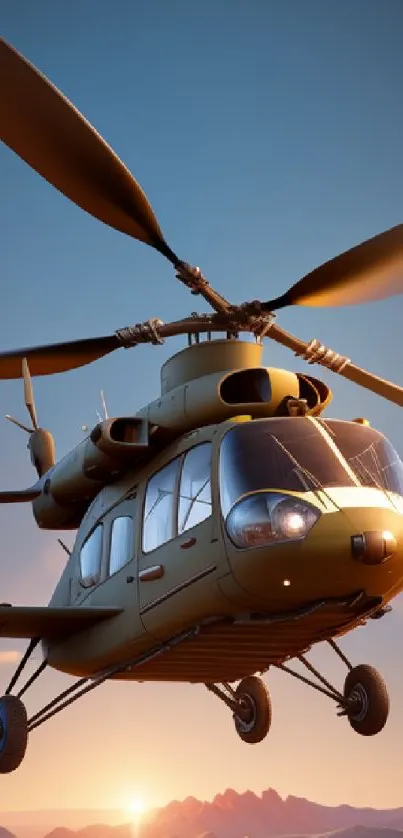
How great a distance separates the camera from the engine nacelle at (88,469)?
11086 mm

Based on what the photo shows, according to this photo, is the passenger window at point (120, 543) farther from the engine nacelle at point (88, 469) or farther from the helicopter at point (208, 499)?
the engine nacelle at point (88, 469)

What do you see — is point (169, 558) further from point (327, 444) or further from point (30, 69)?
point (30, 69)

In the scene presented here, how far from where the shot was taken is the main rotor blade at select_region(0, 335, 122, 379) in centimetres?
1278

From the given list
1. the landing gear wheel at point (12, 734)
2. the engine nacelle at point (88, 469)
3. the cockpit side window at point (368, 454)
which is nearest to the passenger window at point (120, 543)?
the engine nacelle at point (88, 469)

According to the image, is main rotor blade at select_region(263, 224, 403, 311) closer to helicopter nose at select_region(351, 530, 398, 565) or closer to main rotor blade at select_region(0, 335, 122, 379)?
main rotor blade at select_region(0, 335, 122, 379)

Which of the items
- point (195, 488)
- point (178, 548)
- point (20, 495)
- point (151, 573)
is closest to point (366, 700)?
point (151, 573)

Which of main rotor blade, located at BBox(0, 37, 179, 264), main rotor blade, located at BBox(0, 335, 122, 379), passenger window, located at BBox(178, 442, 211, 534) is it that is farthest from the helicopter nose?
main rotor blade, located at BBox(0, 335, 122, 379)

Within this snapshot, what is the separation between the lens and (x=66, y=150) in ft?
30.4

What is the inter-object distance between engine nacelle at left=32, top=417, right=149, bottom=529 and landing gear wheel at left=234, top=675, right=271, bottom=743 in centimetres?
344

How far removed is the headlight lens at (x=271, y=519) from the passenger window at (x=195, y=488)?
0.60 m

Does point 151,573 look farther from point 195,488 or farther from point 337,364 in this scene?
point 337,364

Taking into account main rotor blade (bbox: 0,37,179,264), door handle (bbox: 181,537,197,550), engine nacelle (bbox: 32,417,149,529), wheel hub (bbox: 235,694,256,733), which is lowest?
wheel hub (bbox: 235,694,256,733)

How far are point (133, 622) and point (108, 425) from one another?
2.24 metres

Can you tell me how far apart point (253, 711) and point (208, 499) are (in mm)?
5312
